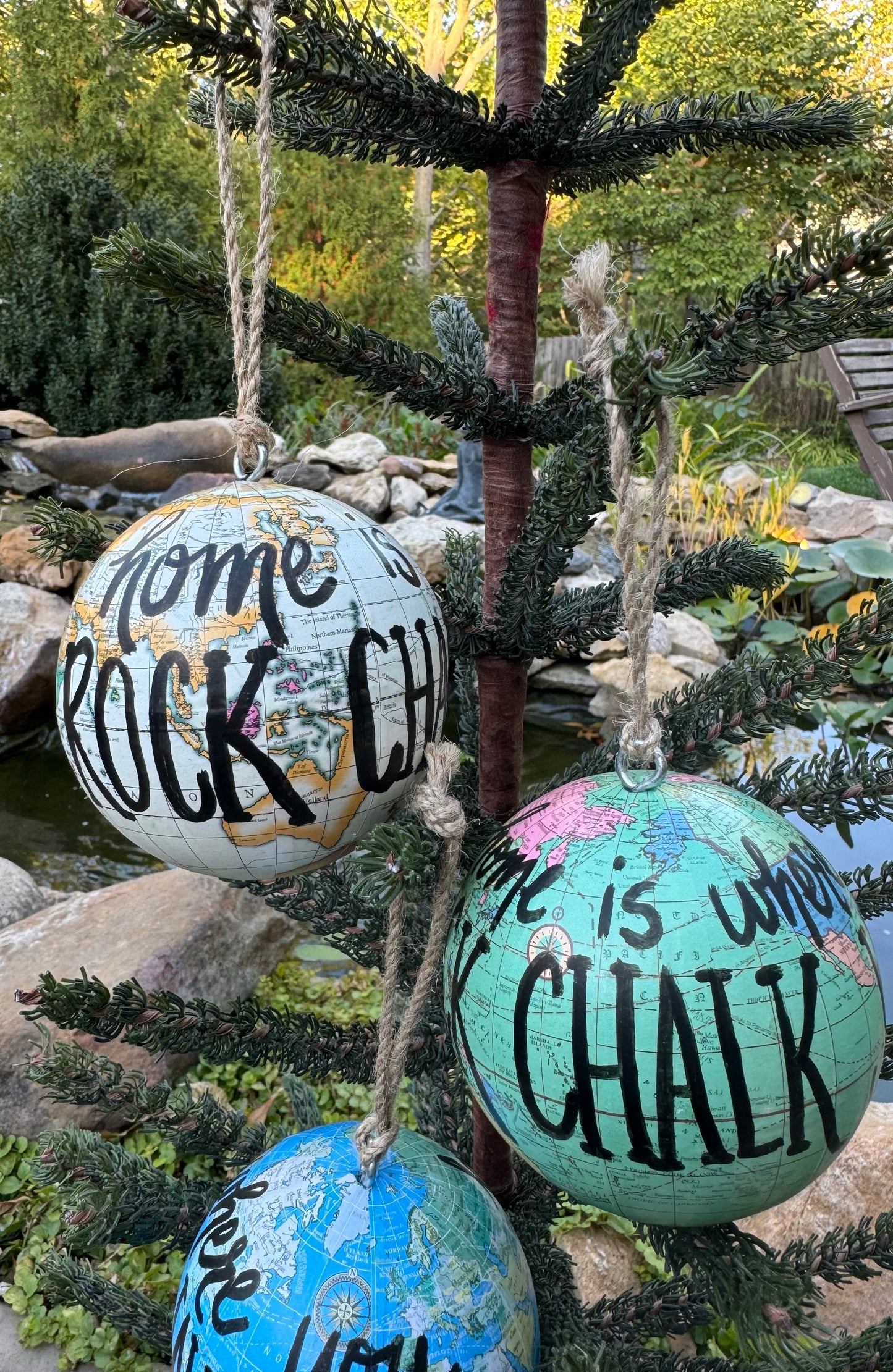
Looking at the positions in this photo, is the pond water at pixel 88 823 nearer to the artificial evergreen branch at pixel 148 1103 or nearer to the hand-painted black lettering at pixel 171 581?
the artificial evergreen branch at pixel 148 1103

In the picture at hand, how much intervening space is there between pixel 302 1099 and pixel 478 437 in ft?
3.87

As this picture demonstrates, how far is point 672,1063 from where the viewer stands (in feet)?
2.87

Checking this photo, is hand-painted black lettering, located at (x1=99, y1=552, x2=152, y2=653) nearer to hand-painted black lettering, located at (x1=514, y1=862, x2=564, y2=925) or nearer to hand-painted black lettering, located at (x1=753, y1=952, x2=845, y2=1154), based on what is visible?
hand-painted black lettering, located at (x1=514, y1=862, x2=564, y2=925)

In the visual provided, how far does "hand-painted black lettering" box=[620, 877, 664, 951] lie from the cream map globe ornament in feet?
1.10

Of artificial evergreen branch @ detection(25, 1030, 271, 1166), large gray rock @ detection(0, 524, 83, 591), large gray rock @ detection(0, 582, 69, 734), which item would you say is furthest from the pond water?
artificial evergreen branch @ detection(25, 1030, 271, 1166)

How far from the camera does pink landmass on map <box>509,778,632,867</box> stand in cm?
97

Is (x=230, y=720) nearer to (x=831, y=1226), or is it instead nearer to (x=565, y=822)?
(x=565, y=822)

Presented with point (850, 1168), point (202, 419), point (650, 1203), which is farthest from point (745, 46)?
point (650, 1203)

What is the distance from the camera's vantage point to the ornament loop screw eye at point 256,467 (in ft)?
4.06

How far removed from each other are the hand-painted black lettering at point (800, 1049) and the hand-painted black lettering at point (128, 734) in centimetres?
65

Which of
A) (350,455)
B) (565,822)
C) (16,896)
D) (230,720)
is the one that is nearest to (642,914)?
(565,822)

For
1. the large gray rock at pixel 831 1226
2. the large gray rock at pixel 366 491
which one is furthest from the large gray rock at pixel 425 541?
the large gray rock at pixel 831 1226

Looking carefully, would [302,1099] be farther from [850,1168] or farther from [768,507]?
[768,507]

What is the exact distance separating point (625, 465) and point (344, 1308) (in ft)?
2.83
